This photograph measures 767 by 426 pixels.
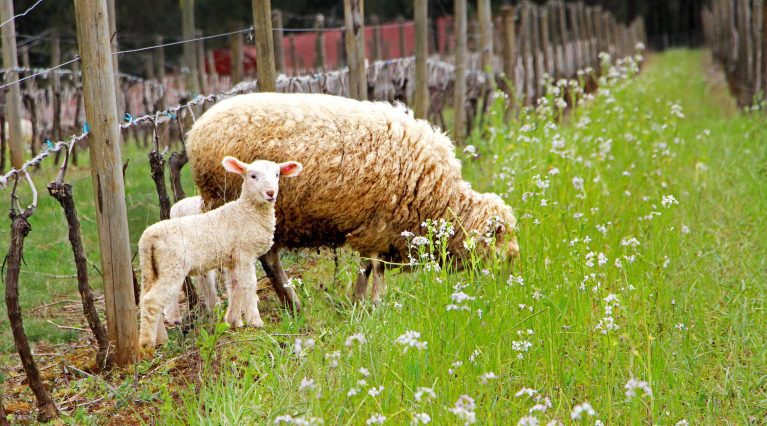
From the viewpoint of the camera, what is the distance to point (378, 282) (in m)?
5.56

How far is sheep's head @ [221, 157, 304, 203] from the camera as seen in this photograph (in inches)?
178

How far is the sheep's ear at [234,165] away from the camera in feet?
14.8

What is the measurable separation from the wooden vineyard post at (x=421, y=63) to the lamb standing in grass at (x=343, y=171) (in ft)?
8.87

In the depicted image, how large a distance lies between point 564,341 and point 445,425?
1120 mm

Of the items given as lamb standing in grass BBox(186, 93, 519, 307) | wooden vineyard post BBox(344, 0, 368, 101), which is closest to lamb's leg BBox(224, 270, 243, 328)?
lamb standing in grass BBox(186, 93, 519, 307)

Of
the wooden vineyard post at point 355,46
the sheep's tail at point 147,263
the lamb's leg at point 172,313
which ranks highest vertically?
the wooden vineyard post at point 355,46

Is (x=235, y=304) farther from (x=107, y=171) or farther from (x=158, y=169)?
(x=107, y=171)

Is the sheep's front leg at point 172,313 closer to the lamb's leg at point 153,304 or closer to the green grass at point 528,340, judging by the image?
the green grass at point 528,340

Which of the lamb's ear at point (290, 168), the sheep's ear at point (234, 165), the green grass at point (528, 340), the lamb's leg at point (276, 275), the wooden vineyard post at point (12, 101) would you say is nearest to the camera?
the green grass at point (528, 340)

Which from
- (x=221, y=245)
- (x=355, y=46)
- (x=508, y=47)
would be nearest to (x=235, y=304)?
(x=221, y=245)

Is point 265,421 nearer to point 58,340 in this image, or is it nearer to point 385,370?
point 385,370

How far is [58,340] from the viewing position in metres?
5.30

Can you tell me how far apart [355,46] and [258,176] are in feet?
8.90

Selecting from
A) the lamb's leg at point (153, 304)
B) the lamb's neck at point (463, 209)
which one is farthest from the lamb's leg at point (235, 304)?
the lamb's neck at point (463, 209)
